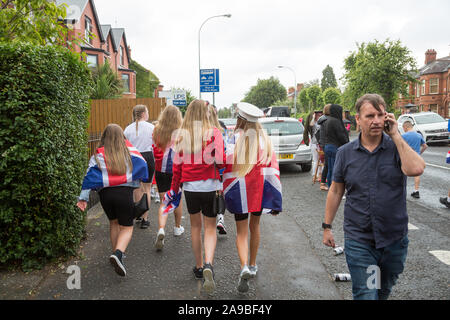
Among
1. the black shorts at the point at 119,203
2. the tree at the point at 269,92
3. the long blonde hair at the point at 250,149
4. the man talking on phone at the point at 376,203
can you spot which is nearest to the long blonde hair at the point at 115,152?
the black shorts at the point at 119,203

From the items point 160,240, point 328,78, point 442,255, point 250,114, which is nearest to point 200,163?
point 250,114

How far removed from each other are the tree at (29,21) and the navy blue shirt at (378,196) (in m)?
5.54

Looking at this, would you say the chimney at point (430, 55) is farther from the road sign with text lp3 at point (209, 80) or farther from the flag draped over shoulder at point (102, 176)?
the flag draped over shoulder at point (102, 176)

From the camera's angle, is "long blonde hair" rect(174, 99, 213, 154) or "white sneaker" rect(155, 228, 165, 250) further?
"white sneaker" rect(155, 228, 165, 250)

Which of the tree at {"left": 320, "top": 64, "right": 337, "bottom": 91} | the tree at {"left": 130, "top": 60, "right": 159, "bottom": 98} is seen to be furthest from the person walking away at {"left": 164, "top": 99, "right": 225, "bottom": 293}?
the tree at {"left": 320, "top": 64, "right": 337, "bottom": 91}

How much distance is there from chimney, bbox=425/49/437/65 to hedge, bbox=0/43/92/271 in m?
56.6

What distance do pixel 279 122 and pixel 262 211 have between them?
7.68 meters

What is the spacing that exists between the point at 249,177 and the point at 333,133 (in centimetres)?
479

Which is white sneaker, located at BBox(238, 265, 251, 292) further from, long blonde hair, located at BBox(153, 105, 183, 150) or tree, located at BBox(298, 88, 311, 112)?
tree, located at BBox(298, 88, 311, 112)

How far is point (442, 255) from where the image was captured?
4.40 m

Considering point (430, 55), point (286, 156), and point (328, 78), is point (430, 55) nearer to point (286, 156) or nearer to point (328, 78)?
point (286, 156)

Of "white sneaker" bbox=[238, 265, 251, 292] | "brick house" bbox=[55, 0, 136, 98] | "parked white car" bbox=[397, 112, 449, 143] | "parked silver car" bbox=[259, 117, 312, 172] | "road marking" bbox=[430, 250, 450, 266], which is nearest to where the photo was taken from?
"white sneaker" bbox=[238, 265, 251, 292]

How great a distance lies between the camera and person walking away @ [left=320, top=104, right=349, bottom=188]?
7.71m

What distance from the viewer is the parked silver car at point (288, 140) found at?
35.1 feet
